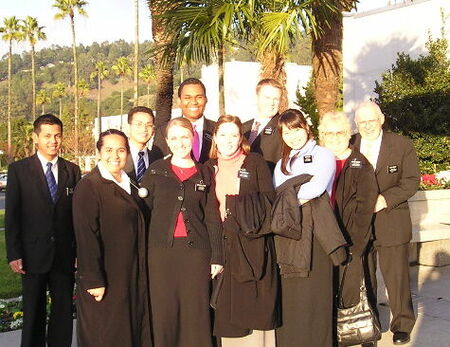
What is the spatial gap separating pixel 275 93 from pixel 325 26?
13.4ft

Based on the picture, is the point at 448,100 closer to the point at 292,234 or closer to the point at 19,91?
the point at 292,234

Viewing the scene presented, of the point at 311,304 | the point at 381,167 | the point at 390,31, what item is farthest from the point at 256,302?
the point at 390,31

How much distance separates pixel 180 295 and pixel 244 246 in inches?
22.5

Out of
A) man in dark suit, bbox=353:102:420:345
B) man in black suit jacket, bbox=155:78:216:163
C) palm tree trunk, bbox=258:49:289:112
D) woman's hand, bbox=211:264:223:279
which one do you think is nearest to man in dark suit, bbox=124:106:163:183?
man in black suit jacket, bbox=155:78:216:163

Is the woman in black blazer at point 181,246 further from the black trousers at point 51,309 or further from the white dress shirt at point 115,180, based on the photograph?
the black trousers at point 51,309

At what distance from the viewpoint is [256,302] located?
3.97 metres

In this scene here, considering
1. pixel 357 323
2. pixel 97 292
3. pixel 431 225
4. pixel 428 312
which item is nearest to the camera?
pixel 97 292

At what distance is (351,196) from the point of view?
4469mm

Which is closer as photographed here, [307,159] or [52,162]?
[307,159]

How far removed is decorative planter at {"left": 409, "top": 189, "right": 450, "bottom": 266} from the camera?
7.34 meters

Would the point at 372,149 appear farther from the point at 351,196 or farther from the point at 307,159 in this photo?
the point at 307,159

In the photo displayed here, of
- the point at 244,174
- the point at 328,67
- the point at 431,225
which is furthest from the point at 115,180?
the point at 431,225

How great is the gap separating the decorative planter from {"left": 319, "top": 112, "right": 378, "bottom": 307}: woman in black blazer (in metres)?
2.74

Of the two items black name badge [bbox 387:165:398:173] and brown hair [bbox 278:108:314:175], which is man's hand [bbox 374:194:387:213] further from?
brown hair [bbox 278:108:314:175]
